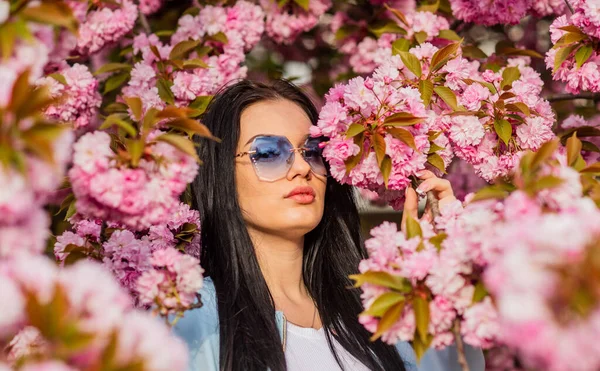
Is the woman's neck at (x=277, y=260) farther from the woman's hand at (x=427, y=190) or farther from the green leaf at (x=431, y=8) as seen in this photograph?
the green leaf at (x=431, y=8)

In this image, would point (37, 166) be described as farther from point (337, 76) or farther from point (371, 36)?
point (337, 76)

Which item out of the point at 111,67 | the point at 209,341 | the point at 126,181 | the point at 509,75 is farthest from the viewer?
the point at 111,67

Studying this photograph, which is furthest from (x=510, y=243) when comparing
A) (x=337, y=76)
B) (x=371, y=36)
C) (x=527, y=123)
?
(x=337, y=76)

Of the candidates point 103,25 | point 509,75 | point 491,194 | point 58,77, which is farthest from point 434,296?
point 103,25

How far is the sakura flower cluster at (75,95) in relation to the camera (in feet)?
9.87

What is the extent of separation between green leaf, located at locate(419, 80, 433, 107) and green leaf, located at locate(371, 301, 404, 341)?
0.87 meters

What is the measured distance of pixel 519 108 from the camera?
96.8 inches

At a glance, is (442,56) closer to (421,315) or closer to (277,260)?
(277,260)

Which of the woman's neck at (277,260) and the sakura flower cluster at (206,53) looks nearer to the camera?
the woman's neck at (277,260)

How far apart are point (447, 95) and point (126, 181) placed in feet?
3.71

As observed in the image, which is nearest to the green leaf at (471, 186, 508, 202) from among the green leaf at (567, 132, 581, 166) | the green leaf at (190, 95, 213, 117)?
the green leaf at (567, 132, 581, 166)

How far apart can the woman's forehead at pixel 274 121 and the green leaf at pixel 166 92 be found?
42 cm

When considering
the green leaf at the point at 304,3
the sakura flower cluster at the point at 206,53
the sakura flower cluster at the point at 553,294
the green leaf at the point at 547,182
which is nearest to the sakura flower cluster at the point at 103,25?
the sakura flower cluster at the point at 206,53

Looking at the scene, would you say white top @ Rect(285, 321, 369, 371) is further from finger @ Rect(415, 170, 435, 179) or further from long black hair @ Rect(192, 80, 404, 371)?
finger @ Rect(415, 170, 435, 179)
